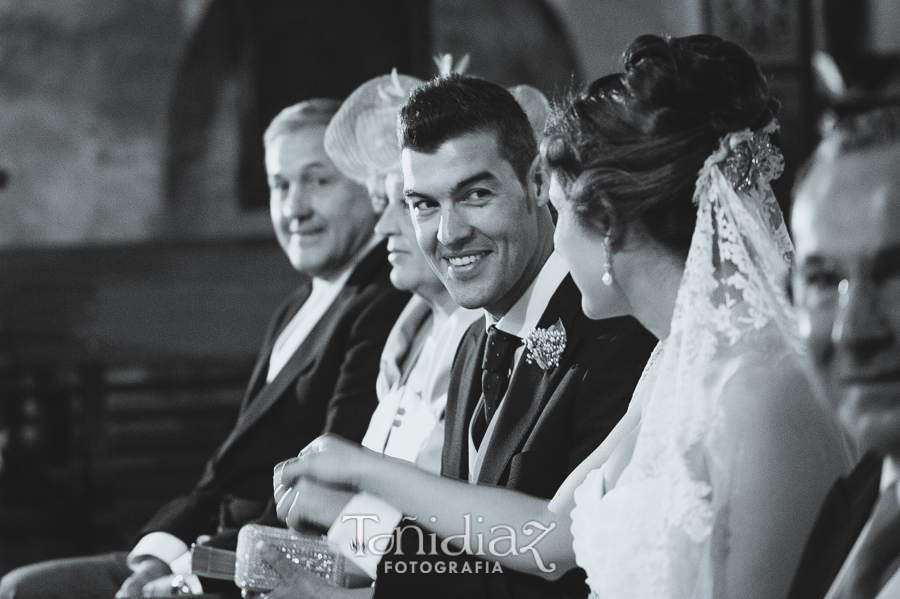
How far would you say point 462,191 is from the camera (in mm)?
2494

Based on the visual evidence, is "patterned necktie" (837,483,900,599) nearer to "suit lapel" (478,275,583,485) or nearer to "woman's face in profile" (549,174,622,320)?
"woman's face in profile" (549,174,622,320)

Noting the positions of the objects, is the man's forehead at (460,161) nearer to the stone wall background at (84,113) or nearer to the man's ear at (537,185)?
the man's ear at (537,185)

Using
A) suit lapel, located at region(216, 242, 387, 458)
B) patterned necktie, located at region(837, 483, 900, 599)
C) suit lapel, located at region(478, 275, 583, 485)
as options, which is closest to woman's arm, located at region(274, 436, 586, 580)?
suit lapel, located at region(478, 275, 583, 485)

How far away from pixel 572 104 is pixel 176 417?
26.5 ft

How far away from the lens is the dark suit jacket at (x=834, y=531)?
137 cm

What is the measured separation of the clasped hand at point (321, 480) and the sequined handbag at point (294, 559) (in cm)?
9

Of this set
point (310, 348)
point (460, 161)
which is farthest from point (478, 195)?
point (310, 348)

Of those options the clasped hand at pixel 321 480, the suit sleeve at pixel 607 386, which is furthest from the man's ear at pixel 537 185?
the clasped hand at pixel 321 480

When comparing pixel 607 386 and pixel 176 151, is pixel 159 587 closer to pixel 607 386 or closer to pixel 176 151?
pixel 607 386

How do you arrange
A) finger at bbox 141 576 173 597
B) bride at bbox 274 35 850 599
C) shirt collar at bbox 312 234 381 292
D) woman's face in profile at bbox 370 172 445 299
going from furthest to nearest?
shirt collar at bbox 312 234 381 292 → finger at bbox 141 576 173 597 → woman's face in profile at bbox 370 172 445 299 → bride at bbox 274 35 850 599

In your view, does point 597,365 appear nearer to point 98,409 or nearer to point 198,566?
point 198,566

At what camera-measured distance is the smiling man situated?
2.14 meters

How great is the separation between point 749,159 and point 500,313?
2.62 feet

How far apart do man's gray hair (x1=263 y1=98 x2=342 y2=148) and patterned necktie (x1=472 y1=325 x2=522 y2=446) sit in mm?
1395
